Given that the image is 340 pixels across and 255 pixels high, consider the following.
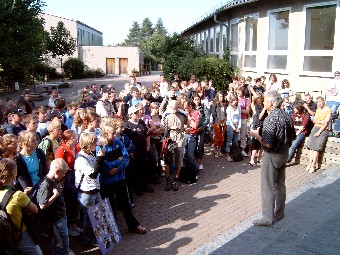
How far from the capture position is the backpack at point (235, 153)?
988cm

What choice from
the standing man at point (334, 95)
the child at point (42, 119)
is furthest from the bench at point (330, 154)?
the child at point (42, 119)

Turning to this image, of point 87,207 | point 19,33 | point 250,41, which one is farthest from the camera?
point 19,33

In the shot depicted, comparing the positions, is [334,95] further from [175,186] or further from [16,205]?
[16,205]

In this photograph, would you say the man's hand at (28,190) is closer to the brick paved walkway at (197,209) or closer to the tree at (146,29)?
the brick paved walkway at (197,209)

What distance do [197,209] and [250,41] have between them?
12379 mm

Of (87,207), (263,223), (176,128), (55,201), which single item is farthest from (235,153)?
(55,201)

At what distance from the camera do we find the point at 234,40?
64.6 feet

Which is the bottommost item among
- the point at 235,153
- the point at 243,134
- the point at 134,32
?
the point at 235,153

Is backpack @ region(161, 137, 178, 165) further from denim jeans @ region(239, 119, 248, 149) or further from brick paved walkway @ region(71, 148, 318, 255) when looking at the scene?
denim jeans @ region(239, 119, 248, 149)

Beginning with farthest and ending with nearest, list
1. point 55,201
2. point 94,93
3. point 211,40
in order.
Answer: point 211,40 → point 94,93 → point 55,201

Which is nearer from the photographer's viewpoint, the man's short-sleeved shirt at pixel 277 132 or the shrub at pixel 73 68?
the man's short-sleeved shirt at pixel 277 132

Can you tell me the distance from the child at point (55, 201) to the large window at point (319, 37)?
36.3ft

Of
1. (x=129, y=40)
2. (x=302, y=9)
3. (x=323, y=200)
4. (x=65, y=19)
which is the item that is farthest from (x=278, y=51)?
(x=129, y=40)

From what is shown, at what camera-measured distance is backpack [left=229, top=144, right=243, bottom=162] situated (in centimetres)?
988
